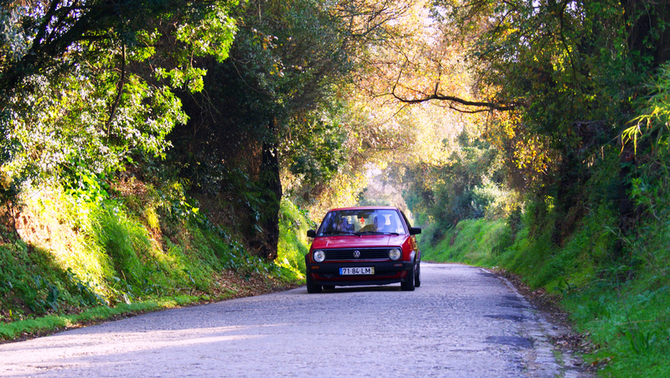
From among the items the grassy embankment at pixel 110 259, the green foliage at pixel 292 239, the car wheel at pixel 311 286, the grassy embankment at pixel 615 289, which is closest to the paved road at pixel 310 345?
the grassy embankment at pixel 615 289

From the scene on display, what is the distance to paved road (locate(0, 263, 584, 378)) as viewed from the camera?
621cm

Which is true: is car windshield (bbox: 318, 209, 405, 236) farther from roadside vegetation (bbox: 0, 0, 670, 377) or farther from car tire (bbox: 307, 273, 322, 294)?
A: roadside vegetation (bbox: 0, 0, 670, 377)

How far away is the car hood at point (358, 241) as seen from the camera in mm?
14992

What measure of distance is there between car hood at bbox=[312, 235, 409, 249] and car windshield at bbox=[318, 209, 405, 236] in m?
0.32

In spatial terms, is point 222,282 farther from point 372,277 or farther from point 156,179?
point 372,277

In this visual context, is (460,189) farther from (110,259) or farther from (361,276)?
(110,259)

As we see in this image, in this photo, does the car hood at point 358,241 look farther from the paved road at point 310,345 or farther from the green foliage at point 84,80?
the green foliage at point 84,80

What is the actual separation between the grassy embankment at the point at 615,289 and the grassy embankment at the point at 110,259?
21.4 ft

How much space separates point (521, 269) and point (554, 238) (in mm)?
3250

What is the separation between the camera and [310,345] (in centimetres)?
750

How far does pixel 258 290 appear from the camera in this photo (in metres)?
17.4

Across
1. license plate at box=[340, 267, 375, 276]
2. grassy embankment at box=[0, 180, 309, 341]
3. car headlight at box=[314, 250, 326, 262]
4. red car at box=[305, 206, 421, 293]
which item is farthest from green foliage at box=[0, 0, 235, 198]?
license plate at box=[340, 267, 375, 276]

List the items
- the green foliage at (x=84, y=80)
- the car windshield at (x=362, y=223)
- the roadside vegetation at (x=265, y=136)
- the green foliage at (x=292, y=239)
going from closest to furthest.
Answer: the roadside vegetation at (x=265, y=136) < the green foliage at (x=84, y=80) < the car windshield at (x=362, y=223) < the green foliage at (x=292, y=239)

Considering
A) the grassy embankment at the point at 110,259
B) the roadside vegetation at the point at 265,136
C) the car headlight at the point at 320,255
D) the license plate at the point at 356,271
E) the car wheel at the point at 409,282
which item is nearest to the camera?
the roadside vegetation at the point at 265,136
